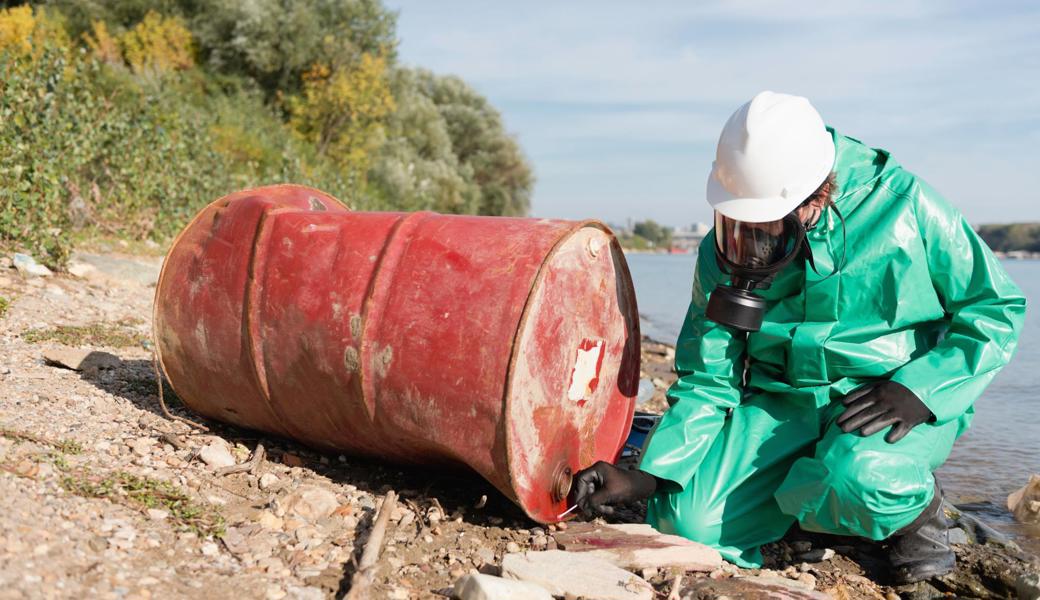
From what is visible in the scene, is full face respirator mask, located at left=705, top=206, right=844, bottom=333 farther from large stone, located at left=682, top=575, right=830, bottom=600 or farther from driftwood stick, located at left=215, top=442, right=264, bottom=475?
driftwood stick, located at left=215, top=442, right=264, bottom=475

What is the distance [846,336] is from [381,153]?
64.7 ft

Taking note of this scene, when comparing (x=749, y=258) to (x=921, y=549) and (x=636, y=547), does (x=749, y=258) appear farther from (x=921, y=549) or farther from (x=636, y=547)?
(x=921, y=549)

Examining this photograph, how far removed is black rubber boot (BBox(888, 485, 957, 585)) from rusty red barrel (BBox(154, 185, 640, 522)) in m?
0.96

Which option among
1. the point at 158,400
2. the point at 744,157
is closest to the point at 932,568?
the point at 744,157

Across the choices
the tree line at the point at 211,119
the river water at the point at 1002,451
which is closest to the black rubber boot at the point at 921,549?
the river water at the point at 1002,451

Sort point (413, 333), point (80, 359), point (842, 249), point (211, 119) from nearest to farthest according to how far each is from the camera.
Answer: point (413, 333)
point (842, 249)
point (80, 359)
point (211, 119)

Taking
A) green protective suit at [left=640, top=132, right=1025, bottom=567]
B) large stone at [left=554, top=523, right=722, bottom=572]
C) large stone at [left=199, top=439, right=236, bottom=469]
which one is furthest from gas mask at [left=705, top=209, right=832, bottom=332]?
large stone at [left=199, top=439, right=236, bottom=469]

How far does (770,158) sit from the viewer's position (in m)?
2.53

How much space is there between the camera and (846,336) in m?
2.71

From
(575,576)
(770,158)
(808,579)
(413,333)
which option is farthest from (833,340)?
(413,333)

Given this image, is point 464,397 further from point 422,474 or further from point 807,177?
point 807,177

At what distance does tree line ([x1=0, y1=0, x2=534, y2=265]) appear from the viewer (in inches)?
229

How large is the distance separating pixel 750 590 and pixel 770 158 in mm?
1217

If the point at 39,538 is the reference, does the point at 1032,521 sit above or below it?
below
